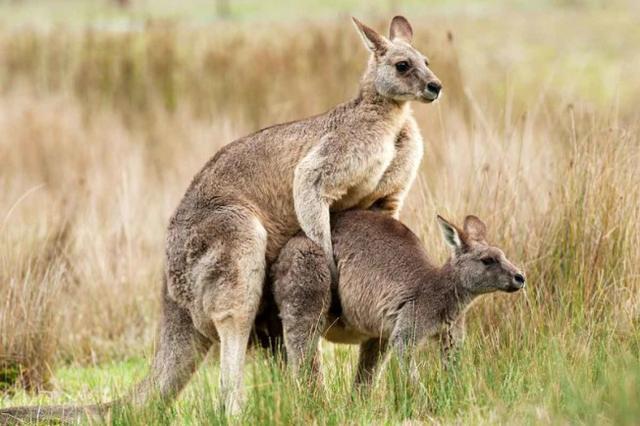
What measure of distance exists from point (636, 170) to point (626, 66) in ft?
51.7

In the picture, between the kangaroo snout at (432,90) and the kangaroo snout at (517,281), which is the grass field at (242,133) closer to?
the kangaroo snout at (517,281)

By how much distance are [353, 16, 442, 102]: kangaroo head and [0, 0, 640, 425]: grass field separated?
1357 mm

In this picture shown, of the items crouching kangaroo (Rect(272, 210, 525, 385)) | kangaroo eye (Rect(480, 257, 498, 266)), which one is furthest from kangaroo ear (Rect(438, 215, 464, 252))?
kangaroo eye (Rect(480, 257, 498, 266))

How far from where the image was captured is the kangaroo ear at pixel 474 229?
724cm

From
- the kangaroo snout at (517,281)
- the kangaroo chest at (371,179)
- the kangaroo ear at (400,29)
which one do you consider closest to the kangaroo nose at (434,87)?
the kangaroo chest at (371,179)

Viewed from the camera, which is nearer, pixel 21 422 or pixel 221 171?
pixel 21 422

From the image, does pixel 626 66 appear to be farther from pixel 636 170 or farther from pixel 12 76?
pixel 636 170

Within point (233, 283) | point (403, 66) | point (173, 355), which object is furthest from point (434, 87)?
point (173, 355)

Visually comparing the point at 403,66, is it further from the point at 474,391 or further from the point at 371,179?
the point at 474,391

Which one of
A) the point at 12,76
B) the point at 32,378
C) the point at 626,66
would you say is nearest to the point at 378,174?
the point at 32,378

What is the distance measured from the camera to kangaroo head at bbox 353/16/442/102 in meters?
7.42

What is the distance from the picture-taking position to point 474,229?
287 inches

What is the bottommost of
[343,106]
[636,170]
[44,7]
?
[44,7]

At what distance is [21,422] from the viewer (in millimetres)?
6824
